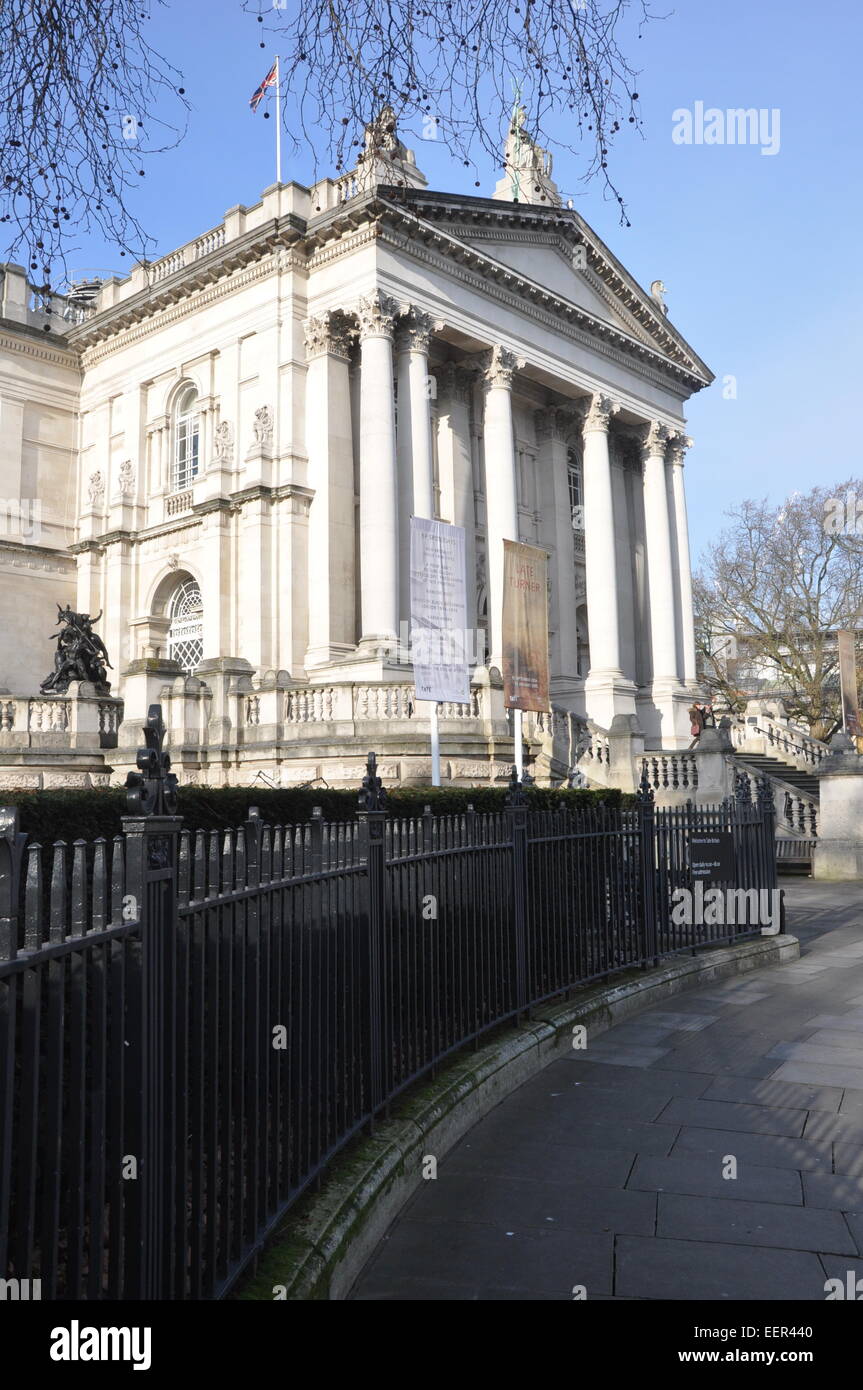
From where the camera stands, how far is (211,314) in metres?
31.2

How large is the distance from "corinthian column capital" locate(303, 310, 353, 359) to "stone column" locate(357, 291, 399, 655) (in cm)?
111

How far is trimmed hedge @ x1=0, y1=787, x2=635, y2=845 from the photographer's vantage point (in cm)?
886

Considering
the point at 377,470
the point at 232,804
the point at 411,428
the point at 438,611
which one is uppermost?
the point at 411,428

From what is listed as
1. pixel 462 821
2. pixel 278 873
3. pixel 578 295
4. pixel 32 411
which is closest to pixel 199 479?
pixel 32 411

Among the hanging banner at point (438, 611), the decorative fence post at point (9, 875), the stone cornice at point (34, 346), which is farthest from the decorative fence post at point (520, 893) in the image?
the stone cornice at point (34, 346)

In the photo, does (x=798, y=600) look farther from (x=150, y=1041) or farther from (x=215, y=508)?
(x=150, y=1041)

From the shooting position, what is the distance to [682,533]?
129 ft

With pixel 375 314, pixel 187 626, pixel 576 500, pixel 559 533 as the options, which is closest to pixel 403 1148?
pixel 375 314

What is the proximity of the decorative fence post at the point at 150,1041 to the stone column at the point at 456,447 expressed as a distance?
29938 mm

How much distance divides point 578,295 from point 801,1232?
35.1 meters

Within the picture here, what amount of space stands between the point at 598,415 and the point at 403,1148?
33.1 meters

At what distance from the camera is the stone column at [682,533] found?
38781 millimetres
